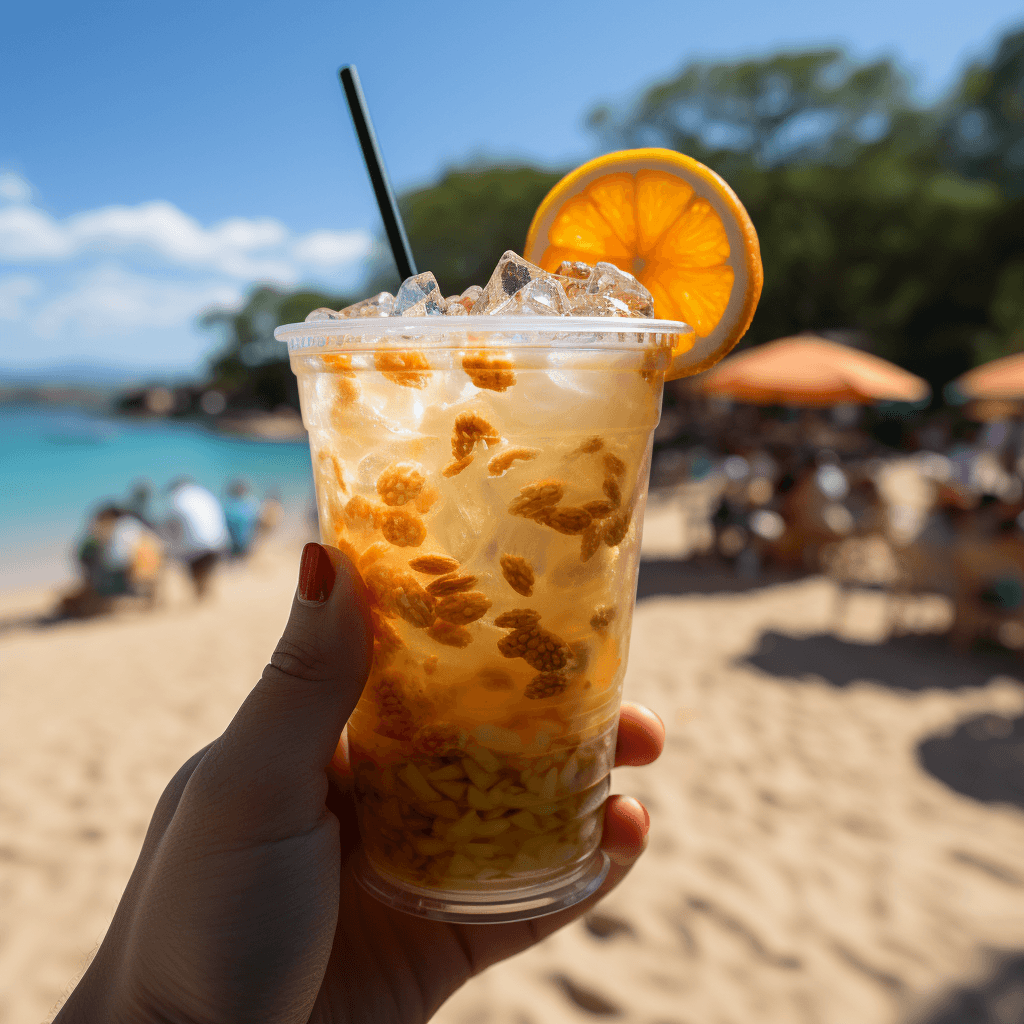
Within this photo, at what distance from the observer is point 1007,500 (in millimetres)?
6160

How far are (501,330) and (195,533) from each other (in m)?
8.93

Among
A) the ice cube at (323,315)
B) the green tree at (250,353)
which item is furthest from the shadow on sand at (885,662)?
the green tree at (250,353)

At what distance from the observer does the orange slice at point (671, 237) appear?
139cm

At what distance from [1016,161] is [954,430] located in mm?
14833

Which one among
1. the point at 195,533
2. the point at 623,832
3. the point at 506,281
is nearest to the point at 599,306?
the point at 506,281

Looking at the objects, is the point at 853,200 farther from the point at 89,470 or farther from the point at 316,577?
the point at 89,470

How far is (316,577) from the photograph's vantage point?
1.21 metres

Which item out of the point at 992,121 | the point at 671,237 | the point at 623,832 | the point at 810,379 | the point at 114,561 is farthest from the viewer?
the point at 992,121

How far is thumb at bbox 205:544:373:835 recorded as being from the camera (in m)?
1.20

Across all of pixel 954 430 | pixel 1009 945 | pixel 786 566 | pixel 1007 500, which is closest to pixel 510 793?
pixel 1009 945

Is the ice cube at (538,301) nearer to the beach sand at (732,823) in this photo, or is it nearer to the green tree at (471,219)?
the beach sand at (732,823)

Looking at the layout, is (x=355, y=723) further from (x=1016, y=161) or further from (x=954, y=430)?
(x=1016, y=161)

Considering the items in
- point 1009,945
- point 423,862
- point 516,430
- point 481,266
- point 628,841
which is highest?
point 481,266

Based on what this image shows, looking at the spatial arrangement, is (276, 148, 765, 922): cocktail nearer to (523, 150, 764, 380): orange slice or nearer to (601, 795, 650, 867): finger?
(523, 150, 764, 380): orange slice
